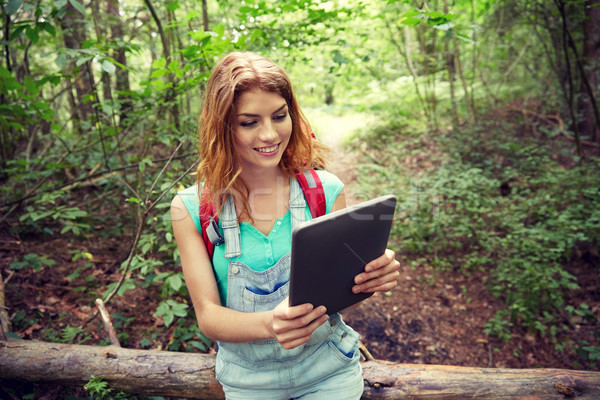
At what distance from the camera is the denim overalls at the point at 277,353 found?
4.99 feet

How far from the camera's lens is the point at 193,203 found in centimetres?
156

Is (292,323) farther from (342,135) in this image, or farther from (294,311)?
(342,135)

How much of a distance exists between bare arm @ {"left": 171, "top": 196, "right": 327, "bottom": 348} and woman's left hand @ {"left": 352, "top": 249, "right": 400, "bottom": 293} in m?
0.18

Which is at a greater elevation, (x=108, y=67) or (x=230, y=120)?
(x=108, y=67)

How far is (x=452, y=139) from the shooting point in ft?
21.8

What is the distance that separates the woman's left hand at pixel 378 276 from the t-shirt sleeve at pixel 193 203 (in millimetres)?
699

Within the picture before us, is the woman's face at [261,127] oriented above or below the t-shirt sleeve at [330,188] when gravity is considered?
above

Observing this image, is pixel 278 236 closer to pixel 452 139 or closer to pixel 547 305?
pixel 547 305

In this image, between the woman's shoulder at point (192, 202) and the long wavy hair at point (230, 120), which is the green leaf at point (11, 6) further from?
the woman's shoulder at point (192, 202)

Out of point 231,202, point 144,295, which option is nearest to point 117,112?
point 144,295

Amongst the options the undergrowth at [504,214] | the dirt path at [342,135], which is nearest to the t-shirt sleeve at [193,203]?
the undergrowth at [504,214]

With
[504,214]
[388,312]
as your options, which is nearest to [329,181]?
[388,312]

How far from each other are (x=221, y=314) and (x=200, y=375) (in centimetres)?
85

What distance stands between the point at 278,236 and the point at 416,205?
3900mm
